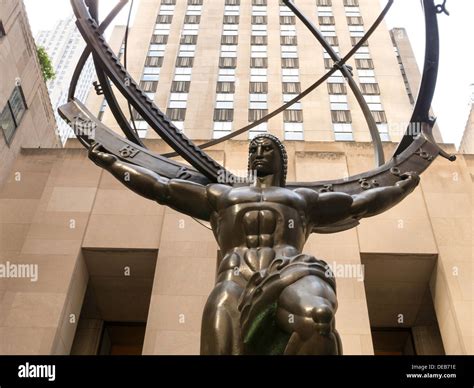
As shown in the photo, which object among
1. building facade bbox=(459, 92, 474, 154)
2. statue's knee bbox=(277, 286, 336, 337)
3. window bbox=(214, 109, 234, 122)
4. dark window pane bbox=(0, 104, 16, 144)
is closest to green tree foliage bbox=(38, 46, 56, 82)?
dark window pane bbox=(0, 104, 16, 144)

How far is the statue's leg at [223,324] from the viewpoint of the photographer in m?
3.73

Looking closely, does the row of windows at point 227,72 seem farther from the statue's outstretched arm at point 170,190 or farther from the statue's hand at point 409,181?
the statue's outstretched arm at point 170,190

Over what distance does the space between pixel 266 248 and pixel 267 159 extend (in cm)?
105

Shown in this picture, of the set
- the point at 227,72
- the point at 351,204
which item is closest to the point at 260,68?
the point at 227,72

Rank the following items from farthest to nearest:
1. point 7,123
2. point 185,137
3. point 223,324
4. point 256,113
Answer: point 256,113 → point 7,123 → point 185,137 → point 223,324

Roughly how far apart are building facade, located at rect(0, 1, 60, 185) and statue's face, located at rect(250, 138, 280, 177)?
9529mm

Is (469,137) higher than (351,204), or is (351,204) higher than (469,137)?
(469,137)

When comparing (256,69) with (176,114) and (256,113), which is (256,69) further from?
(176,114)

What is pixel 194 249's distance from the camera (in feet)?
35.6

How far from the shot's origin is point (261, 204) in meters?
4.64

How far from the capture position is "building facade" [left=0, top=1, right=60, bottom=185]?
13.4 metres

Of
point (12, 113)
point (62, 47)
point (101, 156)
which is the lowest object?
point (101, 156)

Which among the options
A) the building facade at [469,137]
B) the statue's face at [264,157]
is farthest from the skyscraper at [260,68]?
the statue's face at [264,157]

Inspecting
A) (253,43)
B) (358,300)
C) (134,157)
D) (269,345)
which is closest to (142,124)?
(253,43)
